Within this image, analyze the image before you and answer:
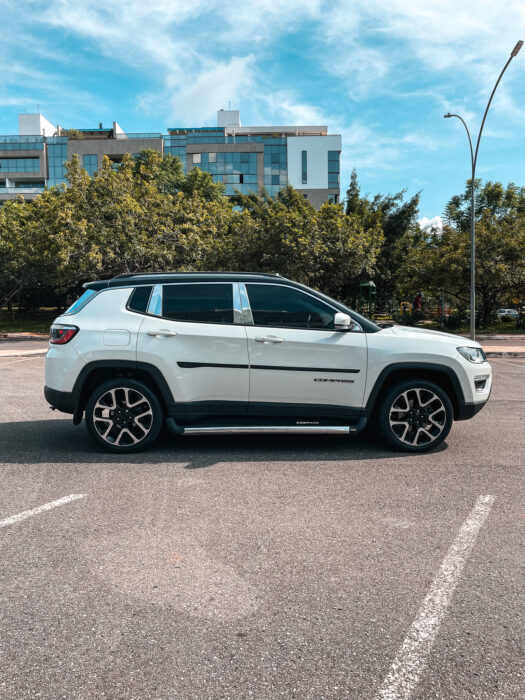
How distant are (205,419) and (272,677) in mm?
3681

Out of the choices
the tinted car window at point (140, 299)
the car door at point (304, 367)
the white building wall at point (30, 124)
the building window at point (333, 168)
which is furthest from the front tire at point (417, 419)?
the white building wall at point (30, 124)

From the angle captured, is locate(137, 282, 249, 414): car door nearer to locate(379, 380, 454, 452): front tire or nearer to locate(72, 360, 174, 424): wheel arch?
locate(72, 360, 174, 424): wheel arch

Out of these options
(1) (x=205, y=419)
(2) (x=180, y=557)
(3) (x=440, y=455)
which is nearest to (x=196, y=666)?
(2) (x=180, y=557)

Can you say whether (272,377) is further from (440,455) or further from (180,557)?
(180,557)

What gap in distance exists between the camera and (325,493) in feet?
15.7

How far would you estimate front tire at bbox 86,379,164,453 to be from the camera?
19.4 ft

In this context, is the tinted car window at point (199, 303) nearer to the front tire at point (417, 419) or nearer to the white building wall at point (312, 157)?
the front tire at point (417, 419)

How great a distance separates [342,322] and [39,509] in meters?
3.11

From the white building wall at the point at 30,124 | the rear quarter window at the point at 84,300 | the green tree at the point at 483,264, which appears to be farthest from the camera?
the white building wall at the point at 30,124

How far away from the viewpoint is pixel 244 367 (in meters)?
5.88

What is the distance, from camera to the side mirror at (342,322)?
576 cm

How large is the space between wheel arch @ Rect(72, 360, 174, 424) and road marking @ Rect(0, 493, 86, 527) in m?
1.43

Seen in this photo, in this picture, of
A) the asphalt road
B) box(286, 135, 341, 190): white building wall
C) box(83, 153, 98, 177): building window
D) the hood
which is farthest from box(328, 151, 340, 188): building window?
the asphalt road

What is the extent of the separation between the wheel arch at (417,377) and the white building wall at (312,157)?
79764 mm
